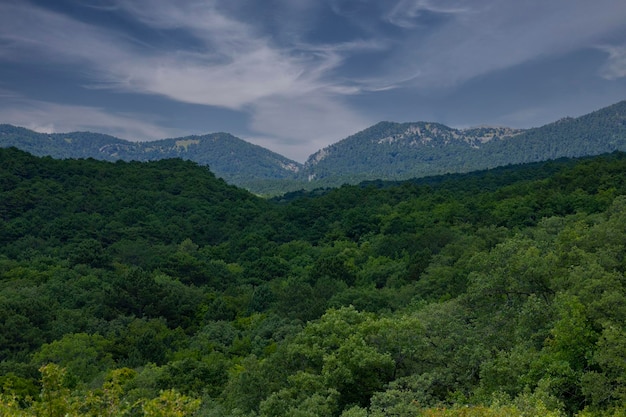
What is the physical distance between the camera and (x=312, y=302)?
108ft

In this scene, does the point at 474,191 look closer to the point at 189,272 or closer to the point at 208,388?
the point at 189,272

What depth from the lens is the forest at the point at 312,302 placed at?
504 inches

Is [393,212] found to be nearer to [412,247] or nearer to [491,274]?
[412,247]

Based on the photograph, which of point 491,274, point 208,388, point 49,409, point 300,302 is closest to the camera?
point 49,409

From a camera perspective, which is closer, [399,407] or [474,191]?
[399,407]

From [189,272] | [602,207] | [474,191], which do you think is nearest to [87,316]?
[189,272]

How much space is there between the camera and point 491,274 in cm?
2070

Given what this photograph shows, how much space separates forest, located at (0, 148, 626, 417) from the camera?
12797mm

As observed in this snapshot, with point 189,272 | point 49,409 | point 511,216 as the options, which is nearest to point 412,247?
point 511,216

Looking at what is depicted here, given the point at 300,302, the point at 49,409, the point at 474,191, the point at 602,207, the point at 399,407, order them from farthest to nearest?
the point at 474,191 < the point at 602,207 < the point at 300,302 < the point at 399,407 < the point at 49,409

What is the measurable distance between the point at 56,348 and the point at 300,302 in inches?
589

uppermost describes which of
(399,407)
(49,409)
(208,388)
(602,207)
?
(602,207)

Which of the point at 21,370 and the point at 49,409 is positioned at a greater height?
the point at 49,409

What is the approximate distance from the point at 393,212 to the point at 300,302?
34.3 metres
